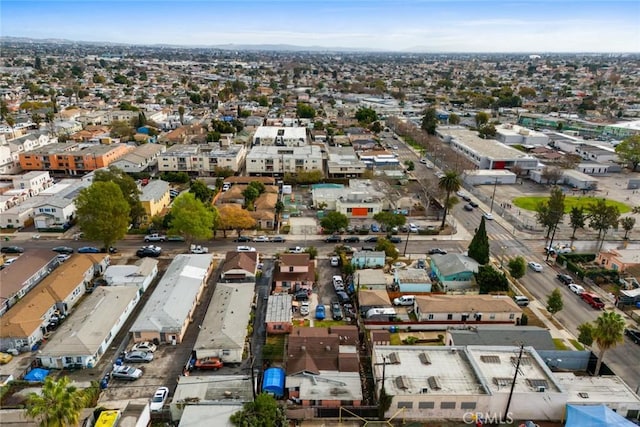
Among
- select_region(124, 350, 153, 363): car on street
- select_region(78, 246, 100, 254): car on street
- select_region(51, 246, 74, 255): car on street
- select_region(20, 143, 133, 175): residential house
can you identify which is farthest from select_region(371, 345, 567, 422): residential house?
select_region(20, 143, 133, 175): residential house

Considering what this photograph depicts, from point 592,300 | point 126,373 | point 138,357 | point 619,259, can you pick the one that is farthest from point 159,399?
point 619,259

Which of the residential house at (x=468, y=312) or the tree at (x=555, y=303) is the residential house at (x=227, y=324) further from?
the tree at (x=555, y=303)

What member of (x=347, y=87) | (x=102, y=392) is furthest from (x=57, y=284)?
(x=347, y=87)

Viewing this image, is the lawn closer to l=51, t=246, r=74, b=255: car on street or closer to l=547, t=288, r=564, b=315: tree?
l=547, t=288, r=564, b=315: tree

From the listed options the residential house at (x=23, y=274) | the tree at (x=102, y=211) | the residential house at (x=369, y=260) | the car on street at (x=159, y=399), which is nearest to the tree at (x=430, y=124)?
the residential house at (x=369, y=260)

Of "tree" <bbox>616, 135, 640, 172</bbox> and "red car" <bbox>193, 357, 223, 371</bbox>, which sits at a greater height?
"tree" <bbox>616, 135, 640, 172</bbox>

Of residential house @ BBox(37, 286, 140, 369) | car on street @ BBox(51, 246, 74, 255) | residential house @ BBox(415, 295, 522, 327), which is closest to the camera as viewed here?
residential house @ BBox(37, 286, 140, 369)
